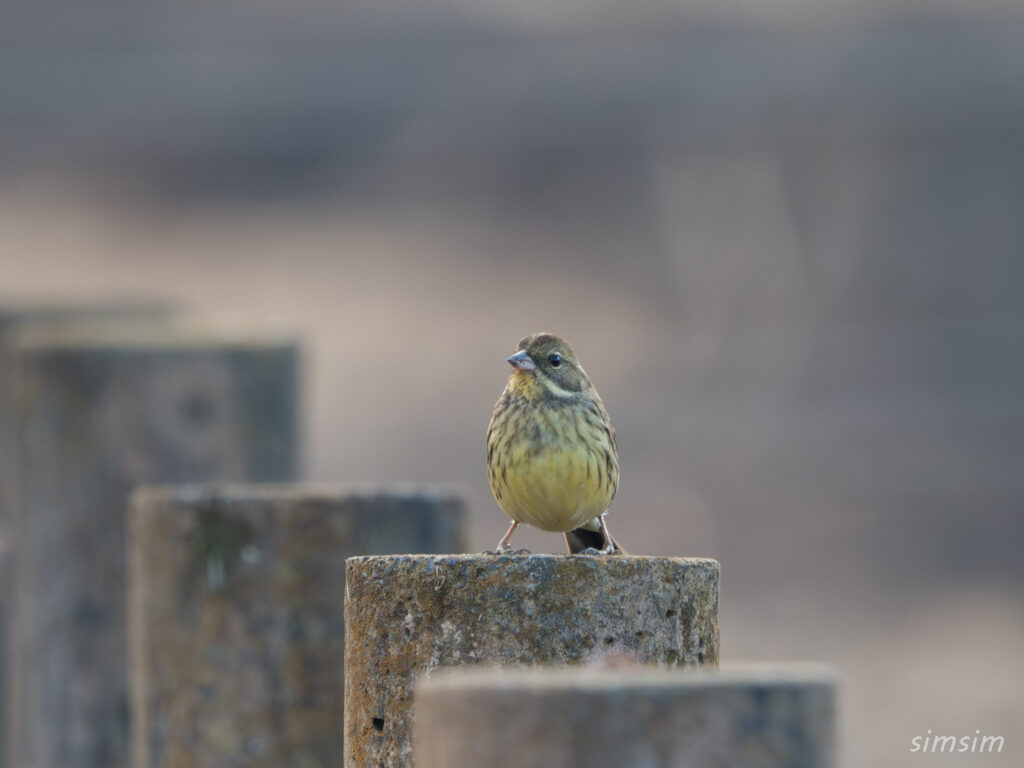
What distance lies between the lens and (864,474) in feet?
64.6

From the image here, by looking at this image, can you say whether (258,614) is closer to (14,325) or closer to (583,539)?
(583,539)

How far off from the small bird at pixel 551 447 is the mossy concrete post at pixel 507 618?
78 cm

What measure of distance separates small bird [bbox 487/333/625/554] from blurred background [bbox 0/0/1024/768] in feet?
22.9

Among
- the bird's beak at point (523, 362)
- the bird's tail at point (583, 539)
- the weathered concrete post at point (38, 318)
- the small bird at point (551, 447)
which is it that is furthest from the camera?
the weathered concrete post at point (38, 318)

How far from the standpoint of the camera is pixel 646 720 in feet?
9.04

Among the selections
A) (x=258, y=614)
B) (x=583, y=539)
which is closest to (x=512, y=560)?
(x=583, y=539)

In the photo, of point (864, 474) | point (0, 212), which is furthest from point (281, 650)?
point (0, 212)

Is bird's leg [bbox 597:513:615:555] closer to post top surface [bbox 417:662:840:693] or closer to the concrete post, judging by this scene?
post top surface [bbox 417:662:840:693]

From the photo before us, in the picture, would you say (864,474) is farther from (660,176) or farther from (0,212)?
(0,212)

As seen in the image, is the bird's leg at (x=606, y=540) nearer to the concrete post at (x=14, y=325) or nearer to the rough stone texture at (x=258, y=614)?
the rough stone texture at (x=258, y=614)

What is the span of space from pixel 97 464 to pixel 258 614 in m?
2.09

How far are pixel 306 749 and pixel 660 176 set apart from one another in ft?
77.1

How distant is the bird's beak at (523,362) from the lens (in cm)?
497

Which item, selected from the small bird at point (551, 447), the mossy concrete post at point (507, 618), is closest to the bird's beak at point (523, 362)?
the small bird at point (551, 447)
